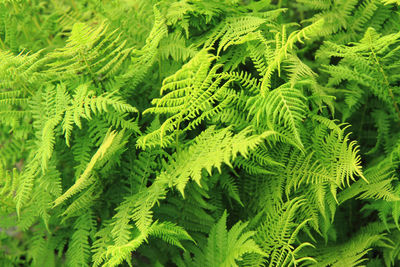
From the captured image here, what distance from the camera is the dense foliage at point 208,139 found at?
1254 mm

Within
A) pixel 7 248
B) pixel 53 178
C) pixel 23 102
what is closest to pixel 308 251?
pixel 53 178

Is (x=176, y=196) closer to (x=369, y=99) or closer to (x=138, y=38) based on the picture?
(x=138, y=38)

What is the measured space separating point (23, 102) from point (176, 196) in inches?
30.0

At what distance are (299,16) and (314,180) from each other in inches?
42.5

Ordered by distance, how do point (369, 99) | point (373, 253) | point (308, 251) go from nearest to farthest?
point (308, 251)
point (373, 253)
point (369, 99)

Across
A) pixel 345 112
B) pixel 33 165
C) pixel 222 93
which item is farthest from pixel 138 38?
pixel 345 112

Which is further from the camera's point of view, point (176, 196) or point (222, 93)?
point (176, 196)

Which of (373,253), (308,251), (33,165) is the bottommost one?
(373,253)

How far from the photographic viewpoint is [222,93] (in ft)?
4.42

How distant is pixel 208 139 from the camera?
4.11 feet

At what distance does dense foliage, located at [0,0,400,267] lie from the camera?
1.25 meters

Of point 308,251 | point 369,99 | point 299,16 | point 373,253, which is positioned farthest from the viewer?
point 299,16

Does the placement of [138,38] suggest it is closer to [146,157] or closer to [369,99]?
[146,157]

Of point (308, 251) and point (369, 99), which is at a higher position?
point (369, 99)
